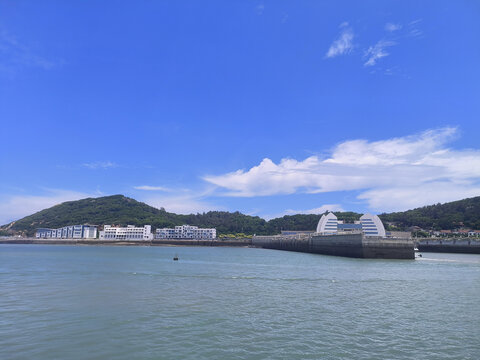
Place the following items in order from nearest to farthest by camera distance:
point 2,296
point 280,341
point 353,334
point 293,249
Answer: point 280,341, point 353,334, point 2,296, point 293,249

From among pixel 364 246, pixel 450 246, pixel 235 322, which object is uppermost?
pixel 364 246

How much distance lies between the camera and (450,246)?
105875 mm

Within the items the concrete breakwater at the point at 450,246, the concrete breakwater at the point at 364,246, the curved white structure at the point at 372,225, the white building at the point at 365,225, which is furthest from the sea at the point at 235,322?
the curved white structure at the point at 372,225

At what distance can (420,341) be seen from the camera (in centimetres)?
1357

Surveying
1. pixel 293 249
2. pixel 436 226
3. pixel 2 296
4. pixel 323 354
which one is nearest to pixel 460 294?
pixel 323 354

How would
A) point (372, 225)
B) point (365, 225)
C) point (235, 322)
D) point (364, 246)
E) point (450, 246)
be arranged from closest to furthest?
1. point (235, 322)
2. point (364, 246)
3. point (450, 246)
4. point (372, 225)
5. point (365, 225)

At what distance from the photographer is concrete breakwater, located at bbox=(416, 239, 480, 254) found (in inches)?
3917

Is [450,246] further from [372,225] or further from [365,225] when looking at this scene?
[365,225]

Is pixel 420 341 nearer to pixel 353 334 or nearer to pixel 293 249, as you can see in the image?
pixel 353 334

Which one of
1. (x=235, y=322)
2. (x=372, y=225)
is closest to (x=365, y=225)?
(x=372, y=225)

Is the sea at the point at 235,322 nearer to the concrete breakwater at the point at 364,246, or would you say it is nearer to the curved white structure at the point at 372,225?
the concrete breakwater at the point at 364,246

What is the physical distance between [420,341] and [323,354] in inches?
182

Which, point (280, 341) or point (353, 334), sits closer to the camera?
point (280, 341)

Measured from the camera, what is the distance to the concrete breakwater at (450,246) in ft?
326
